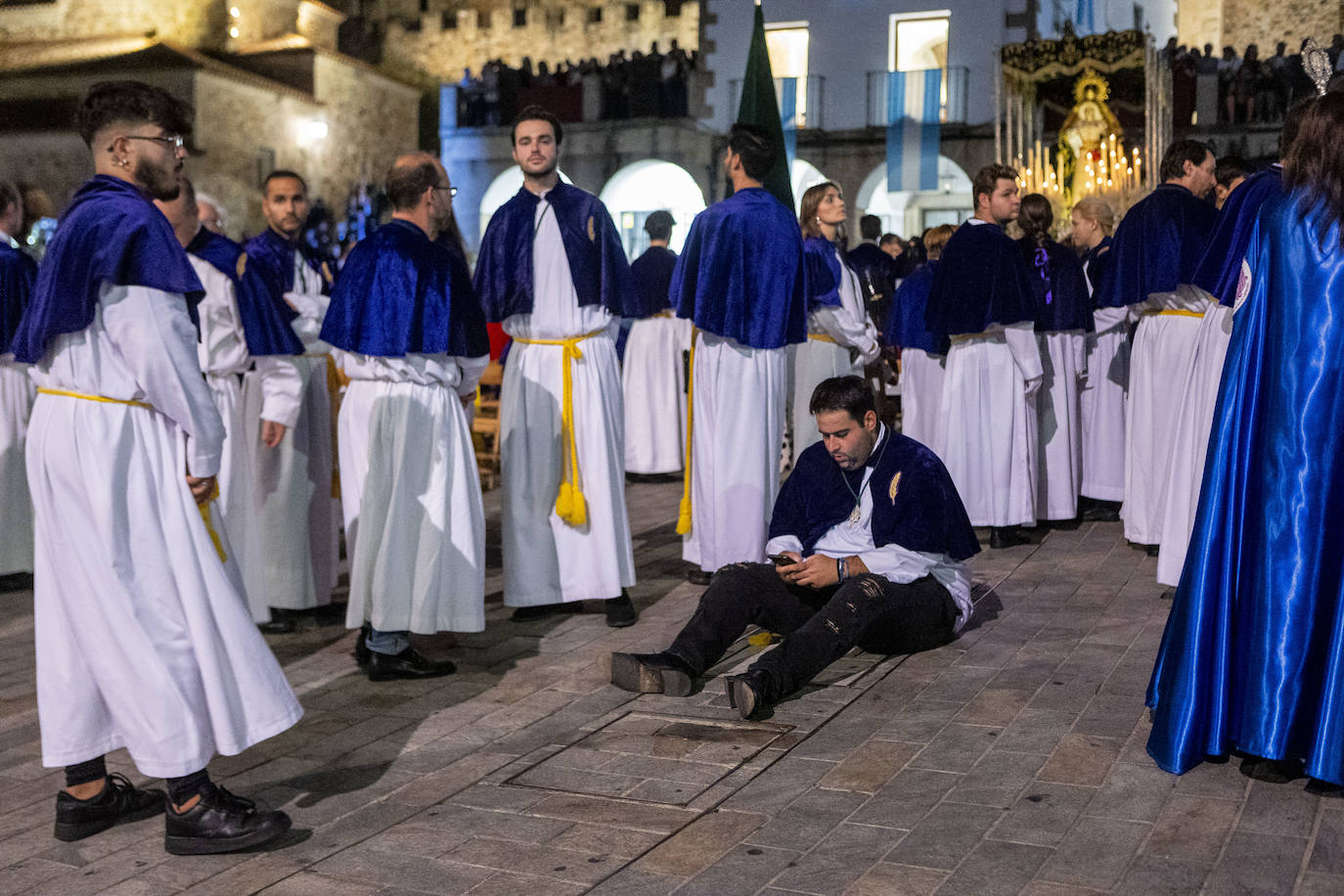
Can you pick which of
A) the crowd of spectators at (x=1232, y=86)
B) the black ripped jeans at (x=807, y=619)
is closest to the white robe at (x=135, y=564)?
the black ripped jeans at (x=807, y=619)

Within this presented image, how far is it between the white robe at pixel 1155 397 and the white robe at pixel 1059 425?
823 mm

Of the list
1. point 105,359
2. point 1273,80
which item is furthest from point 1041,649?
point 1273,80

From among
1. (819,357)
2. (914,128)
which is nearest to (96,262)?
(819,357)

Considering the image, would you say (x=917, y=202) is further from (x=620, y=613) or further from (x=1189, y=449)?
(x=620, y=613)

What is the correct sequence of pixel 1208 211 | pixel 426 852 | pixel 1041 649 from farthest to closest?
1. pixel 1208 211
2. pixel 1041 649
3. pixel 426 852

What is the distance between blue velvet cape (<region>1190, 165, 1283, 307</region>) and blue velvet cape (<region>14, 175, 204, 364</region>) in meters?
3.42

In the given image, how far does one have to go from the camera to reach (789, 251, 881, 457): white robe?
7865 mm

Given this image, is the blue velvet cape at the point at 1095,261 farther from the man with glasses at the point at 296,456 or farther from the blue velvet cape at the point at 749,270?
the man with glasses at the point at 296,456

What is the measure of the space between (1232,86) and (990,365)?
16.6 meters

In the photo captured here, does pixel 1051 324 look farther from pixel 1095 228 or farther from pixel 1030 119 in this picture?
pixel 1030 119

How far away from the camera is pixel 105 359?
379 cm

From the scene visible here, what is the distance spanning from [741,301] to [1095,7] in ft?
64.7

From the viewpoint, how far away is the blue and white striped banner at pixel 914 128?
25188 mm

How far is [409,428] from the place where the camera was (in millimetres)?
5562
